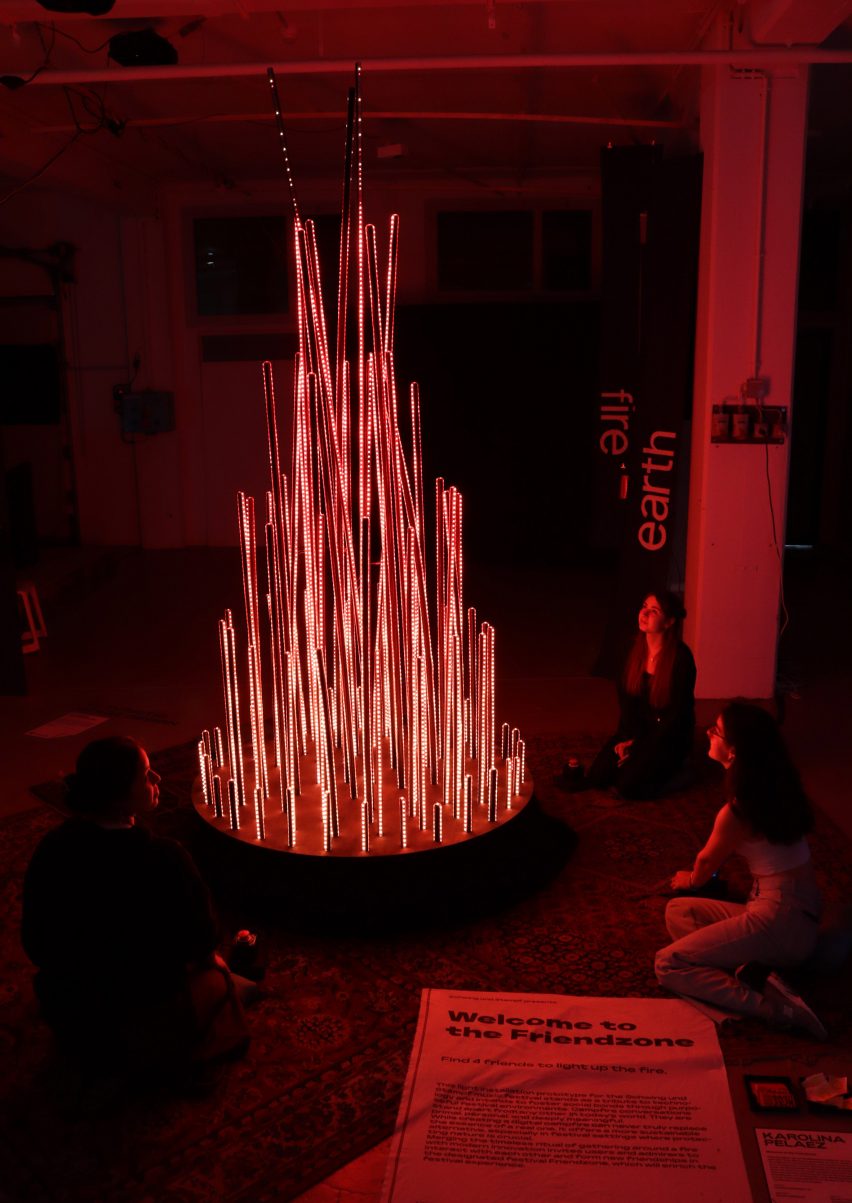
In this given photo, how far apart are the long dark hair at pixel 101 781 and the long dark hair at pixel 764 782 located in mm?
1347

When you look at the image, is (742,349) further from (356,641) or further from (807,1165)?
(807,1165)

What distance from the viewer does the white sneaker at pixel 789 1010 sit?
2.24 meters

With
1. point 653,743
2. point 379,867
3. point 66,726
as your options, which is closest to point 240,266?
point 66,726

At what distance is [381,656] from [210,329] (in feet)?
20.0

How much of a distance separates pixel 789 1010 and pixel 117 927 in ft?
4.74

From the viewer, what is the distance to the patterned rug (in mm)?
1898

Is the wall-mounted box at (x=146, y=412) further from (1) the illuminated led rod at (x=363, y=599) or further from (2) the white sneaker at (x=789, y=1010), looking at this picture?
(2) the white sneaker at (x=789, y=1010)

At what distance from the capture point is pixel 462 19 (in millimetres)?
4672

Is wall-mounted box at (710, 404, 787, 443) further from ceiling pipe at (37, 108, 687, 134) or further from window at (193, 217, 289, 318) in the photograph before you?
window at (193, 217, 289, 318)

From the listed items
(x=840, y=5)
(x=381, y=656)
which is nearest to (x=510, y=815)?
(x=381, y=656)

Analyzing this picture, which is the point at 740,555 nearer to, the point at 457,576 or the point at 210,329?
the point at 457,576

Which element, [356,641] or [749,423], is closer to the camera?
[356,641]

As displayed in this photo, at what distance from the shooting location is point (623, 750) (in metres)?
3.60

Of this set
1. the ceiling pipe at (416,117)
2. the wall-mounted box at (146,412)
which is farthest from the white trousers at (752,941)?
the wall-mounted box at (146,412)
